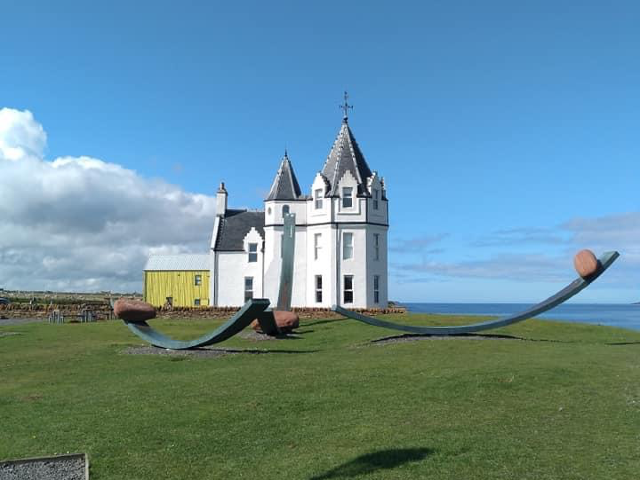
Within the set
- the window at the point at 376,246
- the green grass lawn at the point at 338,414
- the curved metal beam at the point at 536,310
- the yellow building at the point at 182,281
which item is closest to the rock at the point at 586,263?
the curved metal beam at the point at 536,310

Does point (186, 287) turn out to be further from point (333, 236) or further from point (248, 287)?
point (333, 236)

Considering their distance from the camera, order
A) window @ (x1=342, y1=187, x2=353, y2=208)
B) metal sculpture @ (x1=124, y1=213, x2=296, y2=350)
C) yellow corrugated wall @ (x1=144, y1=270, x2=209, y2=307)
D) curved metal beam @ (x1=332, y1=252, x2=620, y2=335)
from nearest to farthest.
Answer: metal sculpture @ (x1=124, y1=213, x2=296, y2=350)
curved metal beam @ (x1=332, y1=252, x2=620, y2=335)
window @ (x1=342, y1=187, x2=353, y2=208)
yellow corrugated wall @ (x1=144, y1=270, x2=209, y2=307)

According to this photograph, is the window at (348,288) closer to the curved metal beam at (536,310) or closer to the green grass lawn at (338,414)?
the curved metal beam at (536,310)

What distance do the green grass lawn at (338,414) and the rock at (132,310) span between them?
2.32 metres

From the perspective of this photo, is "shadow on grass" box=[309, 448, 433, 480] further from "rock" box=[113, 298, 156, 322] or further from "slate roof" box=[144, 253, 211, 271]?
"slate roof" box=[144, 253, 211, 271]

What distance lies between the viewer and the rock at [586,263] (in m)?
21.9

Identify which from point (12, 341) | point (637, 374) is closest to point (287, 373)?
point (637, 374)

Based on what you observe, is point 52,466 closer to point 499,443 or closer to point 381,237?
point 499,443

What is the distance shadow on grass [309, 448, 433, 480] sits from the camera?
870 cm

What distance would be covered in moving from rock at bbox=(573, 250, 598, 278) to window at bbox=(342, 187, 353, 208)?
817 inches

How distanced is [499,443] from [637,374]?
7.34 metres

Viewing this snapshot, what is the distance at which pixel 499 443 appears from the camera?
9.81 metres

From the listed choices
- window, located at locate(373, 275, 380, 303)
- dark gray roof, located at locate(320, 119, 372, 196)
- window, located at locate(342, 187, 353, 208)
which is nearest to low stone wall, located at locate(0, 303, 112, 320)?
dark gray roof, located at locate(320, 119, 372, 196)

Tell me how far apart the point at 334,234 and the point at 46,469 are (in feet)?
108
